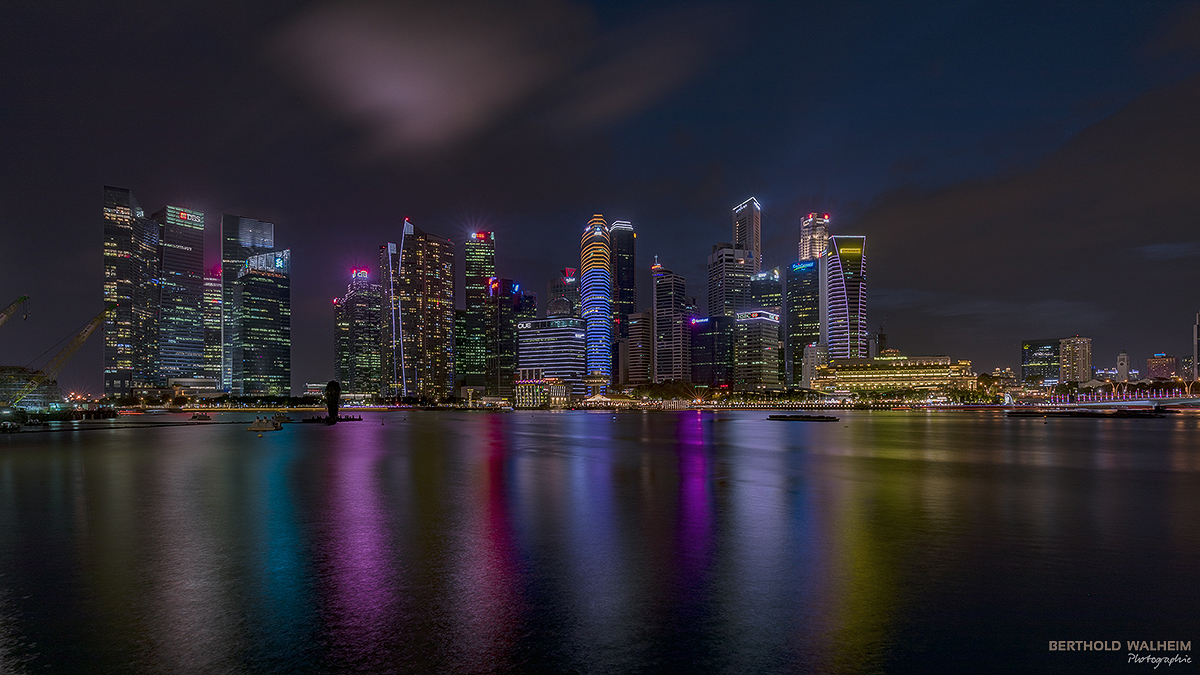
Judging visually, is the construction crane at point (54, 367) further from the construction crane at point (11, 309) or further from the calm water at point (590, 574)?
the calm water at point (590, 574)

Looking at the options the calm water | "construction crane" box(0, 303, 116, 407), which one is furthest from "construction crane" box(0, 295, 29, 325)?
the calm water

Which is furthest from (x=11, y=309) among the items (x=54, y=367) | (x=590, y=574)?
(x=590, y=574)

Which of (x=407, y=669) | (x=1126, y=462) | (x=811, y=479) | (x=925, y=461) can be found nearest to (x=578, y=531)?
(x=407, y=669)

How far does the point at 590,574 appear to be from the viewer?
596 inches

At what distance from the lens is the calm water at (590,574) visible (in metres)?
10.4

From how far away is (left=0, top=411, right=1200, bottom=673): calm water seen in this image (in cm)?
1037

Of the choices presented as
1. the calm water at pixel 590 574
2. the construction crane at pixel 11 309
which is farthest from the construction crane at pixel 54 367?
the calm water at pixel 590 574

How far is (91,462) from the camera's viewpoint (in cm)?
4303

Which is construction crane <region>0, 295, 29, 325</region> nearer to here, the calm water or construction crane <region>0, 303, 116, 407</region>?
construction crane <region>0, 303, 116, 407</region>

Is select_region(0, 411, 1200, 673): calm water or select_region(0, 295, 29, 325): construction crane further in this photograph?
select_region(0, 295, 29, 325): construction crane

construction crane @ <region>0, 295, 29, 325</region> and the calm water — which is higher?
construction crane @ <region>0, 295, 29, 325</region>

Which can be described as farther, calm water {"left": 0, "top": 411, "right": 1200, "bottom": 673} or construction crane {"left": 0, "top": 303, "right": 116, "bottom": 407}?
construction crane {"left": 0, "top": 303, "right": 116, "bottom": 407}

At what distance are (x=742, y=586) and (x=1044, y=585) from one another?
7.19 meters

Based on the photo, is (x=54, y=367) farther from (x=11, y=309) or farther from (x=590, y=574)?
(x=590, y=574)
